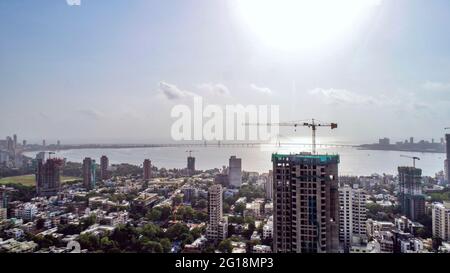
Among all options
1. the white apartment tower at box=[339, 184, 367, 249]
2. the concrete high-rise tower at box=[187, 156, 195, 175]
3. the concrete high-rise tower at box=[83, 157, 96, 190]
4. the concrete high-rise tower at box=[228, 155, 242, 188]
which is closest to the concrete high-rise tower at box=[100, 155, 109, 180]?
the concrete high-rise tower at box=[83, 157, 96, 190]

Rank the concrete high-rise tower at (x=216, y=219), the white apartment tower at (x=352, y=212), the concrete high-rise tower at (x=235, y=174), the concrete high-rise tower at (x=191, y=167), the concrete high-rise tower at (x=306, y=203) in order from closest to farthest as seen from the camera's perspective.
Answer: the concrete high-rise tower at (x=306, y=203) < the white apartment tower at (x=352, y=212) < the concrete high-rise tower at (x=216, y=219) < the concrete high-rise tower at (x=235, y=174) < the concrete high-rise tower at (x=191, y=167)

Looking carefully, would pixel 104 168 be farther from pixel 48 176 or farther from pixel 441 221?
pixel 441 221

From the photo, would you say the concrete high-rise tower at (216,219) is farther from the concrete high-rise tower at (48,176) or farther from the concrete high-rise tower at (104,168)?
the concrete high-rise tower at (104,168)

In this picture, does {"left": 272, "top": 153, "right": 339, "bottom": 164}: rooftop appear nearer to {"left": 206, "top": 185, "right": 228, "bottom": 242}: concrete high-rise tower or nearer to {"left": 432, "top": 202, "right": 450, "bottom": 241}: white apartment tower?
{"left": 206, "top": 185, "right": 228, "bottom": 242}: concrete high-rise tower

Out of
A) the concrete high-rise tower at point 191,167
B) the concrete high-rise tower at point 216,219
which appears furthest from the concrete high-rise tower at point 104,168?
the concrete high-rise tower at point 216,219

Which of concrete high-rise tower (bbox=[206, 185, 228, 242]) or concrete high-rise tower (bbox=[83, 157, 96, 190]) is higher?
concrete high-rise tower (bbox=[83, 157, 96, 190])
